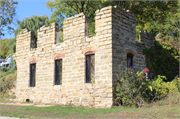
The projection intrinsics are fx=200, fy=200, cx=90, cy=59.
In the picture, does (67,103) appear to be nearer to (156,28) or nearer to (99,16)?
(99,16)

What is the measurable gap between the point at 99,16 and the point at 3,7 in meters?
12.9

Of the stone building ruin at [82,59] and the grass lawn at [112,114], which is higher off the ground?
the stone building ruin at [82,59]

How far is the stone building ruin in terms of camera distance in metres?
10.0

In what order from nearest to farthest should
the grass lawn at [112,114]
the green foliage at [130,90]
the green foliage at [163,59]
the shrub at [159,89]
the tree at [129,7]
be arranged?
the grass lawn at [112,114] → the green foliage at [130,90] → the shrub at [159,89] → the green foliage at [163,59] → the tree at [129,7]

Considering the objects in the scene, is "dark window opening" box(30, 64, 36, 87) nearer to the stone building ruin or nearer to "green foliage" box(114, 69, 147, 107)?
the stone building ruin

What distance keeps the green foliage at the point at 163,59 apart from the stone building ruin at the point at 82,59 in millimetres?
613

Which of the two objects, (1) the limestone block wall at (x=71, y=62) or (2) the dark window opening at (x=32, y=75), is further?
(2) the dark window opening at (x=32, y=75)

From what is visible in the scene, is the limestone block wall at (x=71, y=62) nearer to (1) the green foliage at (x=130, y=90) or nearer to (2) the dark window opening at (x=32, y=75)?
(2) the dark window opening at (x=32, y=75)

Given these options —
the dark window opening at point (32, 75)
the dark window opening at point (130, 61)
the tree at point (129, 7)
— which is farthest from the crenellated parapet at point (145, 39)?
the tree at point (129, 7)

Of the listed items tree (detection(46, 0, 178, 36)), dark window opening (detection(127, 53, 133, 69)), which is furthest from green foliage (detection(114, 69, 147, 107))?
tree (detection(46, 0, 178, 36))

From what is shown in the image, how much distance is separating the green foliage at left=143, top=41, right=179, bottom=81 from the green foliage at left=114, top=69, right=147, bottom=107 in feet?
11.7

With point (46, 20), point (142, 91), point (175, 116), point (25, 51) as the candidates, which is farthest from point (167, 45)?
point (46, 20)

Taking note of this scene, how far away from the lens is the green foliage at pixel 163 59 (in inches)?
518

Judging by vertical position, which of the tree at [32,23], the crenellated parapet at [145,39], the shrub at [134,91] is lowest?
the shrub at [134,91]
